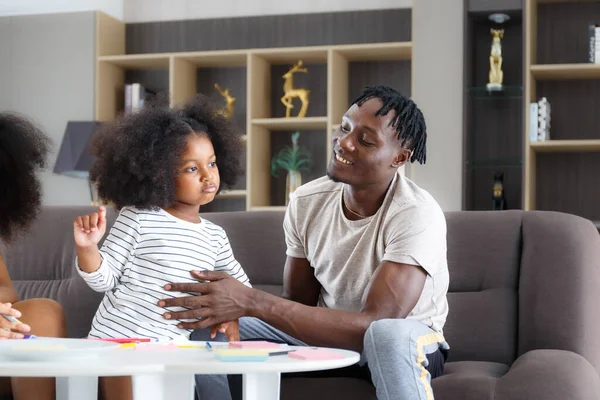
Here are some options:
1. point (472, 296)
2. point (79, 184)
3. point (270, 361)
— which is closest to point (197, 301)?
point (270, 361)

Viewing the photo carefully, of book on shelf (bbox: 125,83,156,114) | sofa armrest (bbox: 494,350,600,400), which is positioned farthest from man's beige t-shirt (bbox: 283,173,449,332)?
book on shelf (bbox: 125,83,156,114)

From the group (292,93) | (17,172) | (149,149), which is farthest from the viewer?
(292,93)

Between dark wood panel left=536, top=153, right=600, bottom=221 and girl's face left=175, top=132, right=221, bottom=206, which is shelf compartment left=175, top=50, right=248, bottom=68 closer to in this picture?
dark wood panel left=536, top=153, right=600, bottom=221

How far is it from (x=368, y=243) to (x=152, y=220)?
1.70 feet

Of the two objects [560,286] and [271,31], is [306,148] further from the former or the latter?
[560,286]

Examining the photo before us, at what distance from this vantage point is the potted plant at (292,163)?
5.51 m

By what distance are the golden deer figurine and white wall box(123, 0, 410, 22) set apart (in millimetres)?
393

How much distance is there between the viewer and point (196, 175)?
2.15 metres

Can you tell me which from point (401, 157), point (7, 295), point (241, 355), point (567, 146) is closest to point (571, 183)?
point (567, 146)

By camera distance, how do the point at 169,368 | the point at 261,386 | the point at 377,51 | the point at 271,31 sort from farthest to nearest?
the point at 271,31, the point at 377,51, the point at 261,386, the point at 169,368

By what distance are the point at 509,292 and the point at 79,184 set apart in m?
3.72

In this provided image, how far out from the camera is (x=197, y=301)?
6.24 feet

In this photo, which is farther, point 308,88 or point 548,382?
point 308,88

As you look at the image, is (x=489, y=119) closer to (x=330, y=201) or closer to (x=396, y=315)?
(x=330, y=201)
